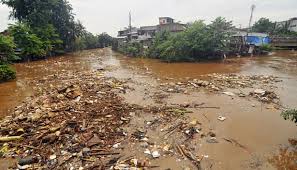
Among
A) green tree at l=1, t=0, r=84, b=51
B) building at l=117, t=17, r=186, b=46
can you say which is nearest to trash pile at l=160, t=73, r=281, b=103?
green tree at l=1, t=0, r=84, b=51

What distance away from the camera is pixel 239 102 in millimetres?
9273

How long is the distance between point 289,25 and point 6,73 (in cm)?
4676

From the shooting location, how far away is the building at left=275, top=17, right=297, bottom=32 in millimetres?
41281

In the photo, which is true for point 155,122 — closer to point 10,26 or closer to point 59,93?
point 59,93

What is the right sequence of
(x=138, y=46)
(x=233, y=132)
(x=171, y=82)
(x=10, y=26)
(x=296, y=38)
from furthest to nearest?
(x=296, y=38)
(x=138, y=46)
(x=10, y=26)
(x=171, y=82)
(x=233, y=132)

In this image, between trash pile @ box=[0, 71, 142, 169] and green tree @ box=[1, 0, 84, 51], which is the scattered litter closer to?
trash pile @ box=[0, 71, 142, 169]

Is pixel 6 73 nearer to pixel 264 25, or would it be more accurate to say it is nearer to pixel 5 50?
pixel 5 50

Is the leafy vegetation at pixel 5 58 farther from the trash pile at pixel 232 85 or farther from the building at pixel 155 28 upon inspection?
the building at pixel 155 28

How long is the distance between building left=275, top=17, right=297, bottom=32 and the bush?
1773 inches

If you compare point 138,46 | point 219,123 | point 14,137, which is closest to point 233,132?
point 219,123

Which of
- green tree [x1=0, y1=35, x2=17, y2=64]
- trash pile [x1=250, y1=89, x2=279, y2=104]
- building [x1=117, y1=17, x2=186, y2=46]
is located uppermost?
building [x1=117, y1=17, x2=186, y2=46]

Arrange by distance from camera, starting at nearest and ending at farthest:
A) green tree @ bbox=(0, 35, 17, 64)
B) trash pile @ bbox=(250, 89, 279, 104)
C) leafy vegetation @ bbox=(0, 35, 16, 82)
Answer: trash pile @ bbox=(250, 89, 279, 104), leafy vegetation @ bbox=(0, 35, 16, 82), green tree @ bbox=(0, 35, 17, 64)

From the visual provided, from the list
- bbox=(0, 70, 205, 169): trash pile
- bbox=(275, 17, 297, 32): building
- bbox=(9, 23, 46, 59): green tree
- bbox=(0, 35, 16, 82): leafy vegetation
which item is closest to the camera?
bbox=(0, 70, 205, 169): trash pile

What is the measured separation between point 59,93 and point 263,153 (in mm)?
8261
